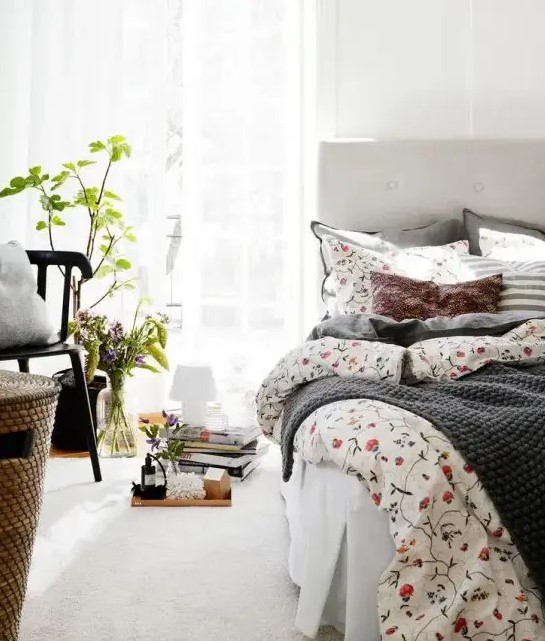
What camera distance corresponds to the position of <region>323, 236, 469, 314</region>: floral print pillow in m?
3.00

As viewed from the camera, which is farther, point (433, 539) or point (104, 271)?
point (104, 271)

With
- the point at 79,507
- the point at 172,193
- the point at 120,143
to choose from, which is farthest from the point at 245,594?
the point at 172,193

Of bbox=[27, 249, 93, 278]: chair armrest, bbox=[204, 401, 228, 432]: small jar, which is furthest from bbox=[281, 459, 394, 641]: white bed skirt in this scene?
bbox=[27, 249, 93, 278]: chair armrest

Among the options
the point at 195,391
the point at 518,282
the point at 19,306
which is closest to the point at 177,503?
the point at 195,391

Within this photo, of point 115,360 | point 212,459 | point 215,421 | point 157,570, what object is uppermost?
point 115,360

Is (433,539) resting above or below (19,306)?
below

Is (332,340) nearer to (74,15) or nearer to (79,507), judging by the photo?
(79,507)

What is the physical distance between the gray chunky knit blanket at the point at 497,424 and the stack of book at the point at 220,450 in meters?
0.91

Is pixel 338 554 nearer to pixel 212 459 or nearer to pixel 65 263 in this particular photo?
pixel 212 459

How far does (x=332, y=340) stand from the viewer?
222cm

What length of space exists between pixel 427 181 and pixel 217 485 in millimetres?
1701

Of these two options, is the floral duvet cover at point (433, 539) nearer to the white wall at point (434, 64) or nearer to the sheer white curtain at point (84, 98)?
the white wall at point (434, 64)

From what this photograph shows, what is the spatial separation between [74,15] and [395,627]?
3.33m

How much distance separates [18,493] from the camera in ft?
5.50
